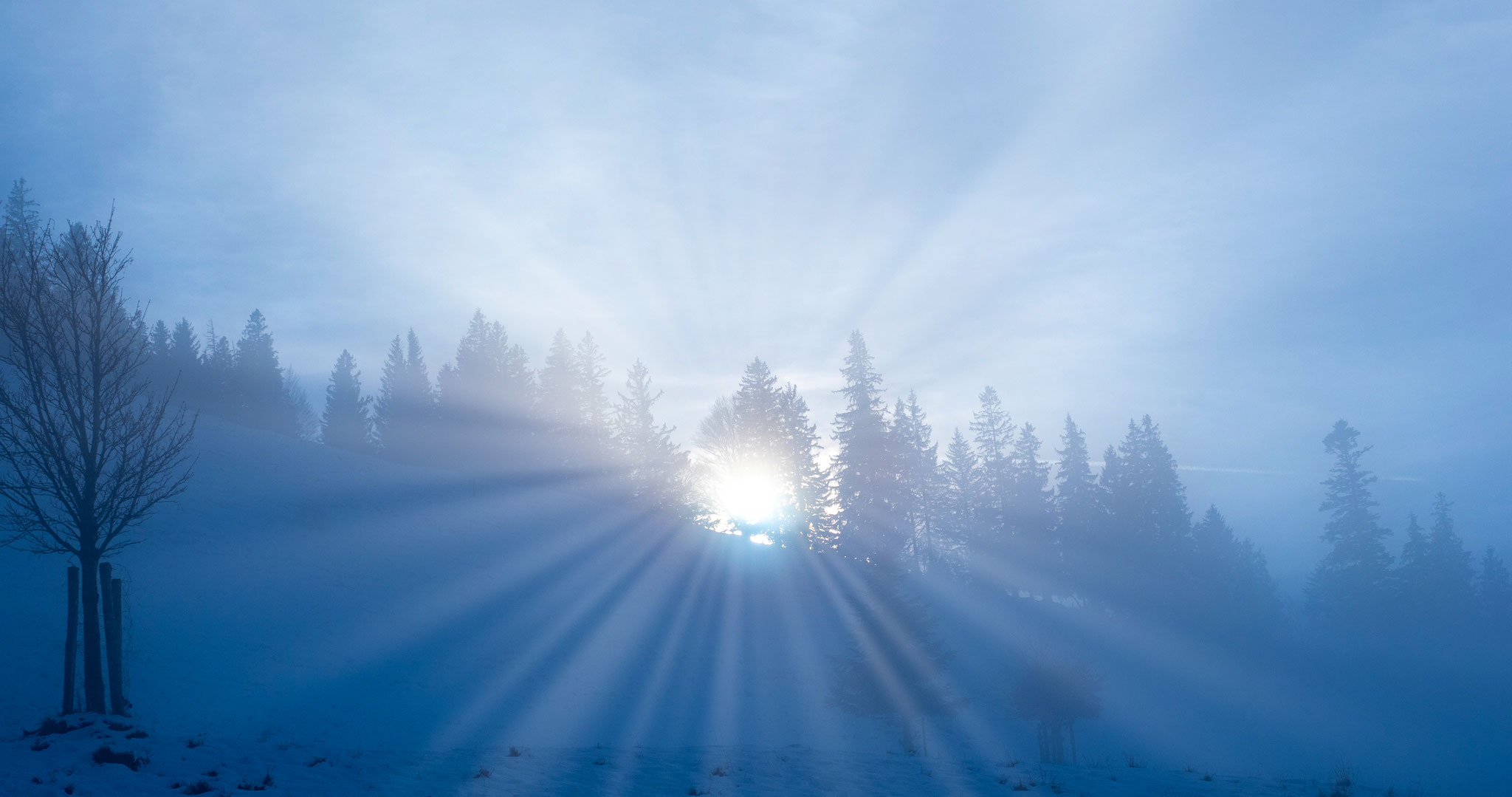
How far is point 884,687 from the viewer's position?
26.7 metres

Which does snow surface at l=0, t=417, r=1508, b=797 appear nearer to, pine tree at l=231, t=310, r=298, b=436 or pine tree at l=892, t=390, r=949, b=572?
pine tree at l=892, t=390, r=949, b=572

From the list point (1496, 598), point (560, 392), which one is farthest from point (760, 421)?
point (1496, 598)

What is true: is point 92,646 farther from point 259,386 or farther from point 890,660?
point 259,386

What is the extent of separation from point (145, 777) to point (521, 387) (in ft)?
140

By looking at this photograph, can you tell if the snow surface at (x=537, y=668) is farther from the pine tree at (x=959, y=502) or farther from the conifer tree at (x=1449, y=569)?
the conifer tree at (x=1449, y=569)

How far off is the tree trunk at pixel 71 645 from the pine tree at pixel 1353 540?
207 feet

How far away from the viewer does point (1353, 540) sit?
1950 inches

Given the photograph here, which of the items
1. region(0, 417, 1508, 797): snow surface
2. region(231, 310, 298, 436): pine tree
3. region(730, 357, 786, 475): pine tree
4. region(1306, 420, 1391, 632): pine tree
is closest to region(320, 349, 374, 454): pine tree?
region(231, 310, 298, 436): pine tree

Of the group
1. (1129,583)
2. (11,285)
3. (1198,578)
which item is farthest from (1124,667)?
(11,285)

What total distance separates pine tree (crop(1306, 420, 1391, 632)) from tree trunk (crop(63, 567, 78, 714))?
207ft

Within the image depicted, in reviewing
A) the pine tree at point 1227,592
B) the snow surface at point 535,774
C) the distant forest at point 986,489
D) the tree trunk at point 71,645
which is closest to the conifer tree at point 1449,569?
the distant forest at point 986,489

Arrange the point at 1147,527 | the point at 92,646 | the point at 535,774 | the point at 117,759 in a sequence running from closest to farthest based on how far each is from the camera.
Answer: the point at 117,759, the point at 535,774, the point at 92,646, the point at 1147,527

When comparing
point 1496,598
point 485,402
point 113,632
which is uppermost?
point 485,402

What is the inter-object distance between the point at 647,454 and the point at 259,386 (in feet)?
118
